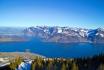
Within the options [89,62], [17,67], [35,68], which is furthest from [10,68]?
[89,62]

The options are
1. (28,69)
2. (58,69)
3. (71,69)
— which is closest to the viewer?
(71,69)

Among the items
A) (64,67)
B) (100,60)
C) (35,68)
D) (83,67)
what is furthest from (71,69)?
(100,60)

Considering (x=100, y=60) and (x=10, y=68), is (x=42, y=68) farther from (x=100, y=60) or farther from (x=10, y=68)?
(x=100, y=60)

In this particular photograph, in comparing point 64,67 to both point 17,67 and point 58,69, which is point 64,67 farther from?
point 17,67

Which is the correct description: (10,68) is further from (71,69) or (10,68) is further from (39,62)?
(71,69)

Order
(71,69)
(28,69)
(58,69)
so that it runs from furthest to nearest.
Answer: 1. (28,69)
2. (58,69)
3. (71,69)

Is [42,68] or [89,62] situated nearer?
[42,68]

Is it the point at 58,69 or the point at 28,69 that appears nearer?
the point at 58,69
